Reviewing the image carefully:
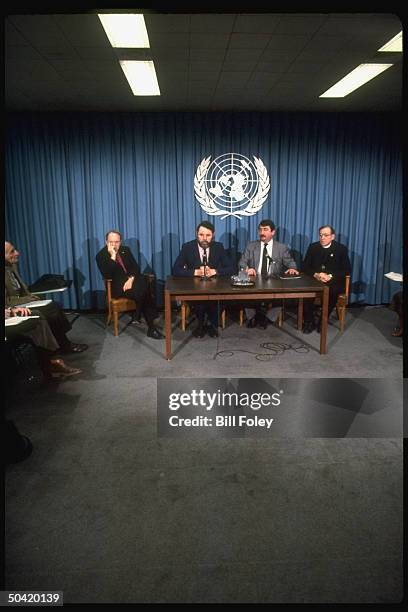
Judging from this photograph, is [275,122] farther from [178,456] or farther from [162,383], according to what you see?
[178,456]

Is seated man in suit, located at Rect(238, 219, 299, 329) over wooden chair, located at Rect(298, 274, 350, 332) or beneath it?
over

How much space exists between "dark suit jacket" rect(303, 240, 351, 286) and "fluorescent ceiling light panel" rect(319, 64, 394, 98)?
184 centimetres

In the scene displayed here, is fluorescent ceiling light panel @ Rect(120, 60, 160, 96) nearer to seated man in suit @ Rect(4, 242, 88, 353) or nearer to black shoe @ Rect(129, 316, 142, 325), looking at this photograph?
seated man in suit @ Rect(4, 242, 88, 353)

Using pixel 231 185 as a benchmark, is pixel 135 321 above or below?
below

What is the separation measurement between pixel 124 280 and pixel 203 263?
1034 millimetres

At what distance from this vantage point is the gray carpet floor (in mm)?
1717

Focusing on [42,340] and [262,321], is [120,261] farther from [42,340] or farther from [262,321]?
[262,321]

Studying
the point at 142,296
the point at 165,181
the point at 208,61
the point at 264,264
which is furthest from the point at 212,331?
the point at 208,61

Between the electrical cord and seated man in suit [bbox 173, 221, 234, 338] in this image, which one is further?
seated man in suit [bbox 173, 221, 234, 338]

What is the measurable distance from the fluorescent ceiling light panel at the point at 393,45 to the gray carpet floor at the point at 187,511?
3299 mm

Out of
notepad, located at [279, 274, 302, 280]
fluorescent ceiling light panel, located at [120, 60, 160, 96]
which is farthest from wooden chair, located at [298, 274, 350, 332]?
fluorescent ceiling light panel, located at [120, 60, 160, 96]

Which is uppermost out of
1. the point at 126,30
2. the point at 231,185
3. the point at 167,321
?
the point at 126,30

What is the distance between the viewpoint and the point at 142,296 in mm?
5082

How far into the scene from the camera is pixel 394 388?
11.7 feet
